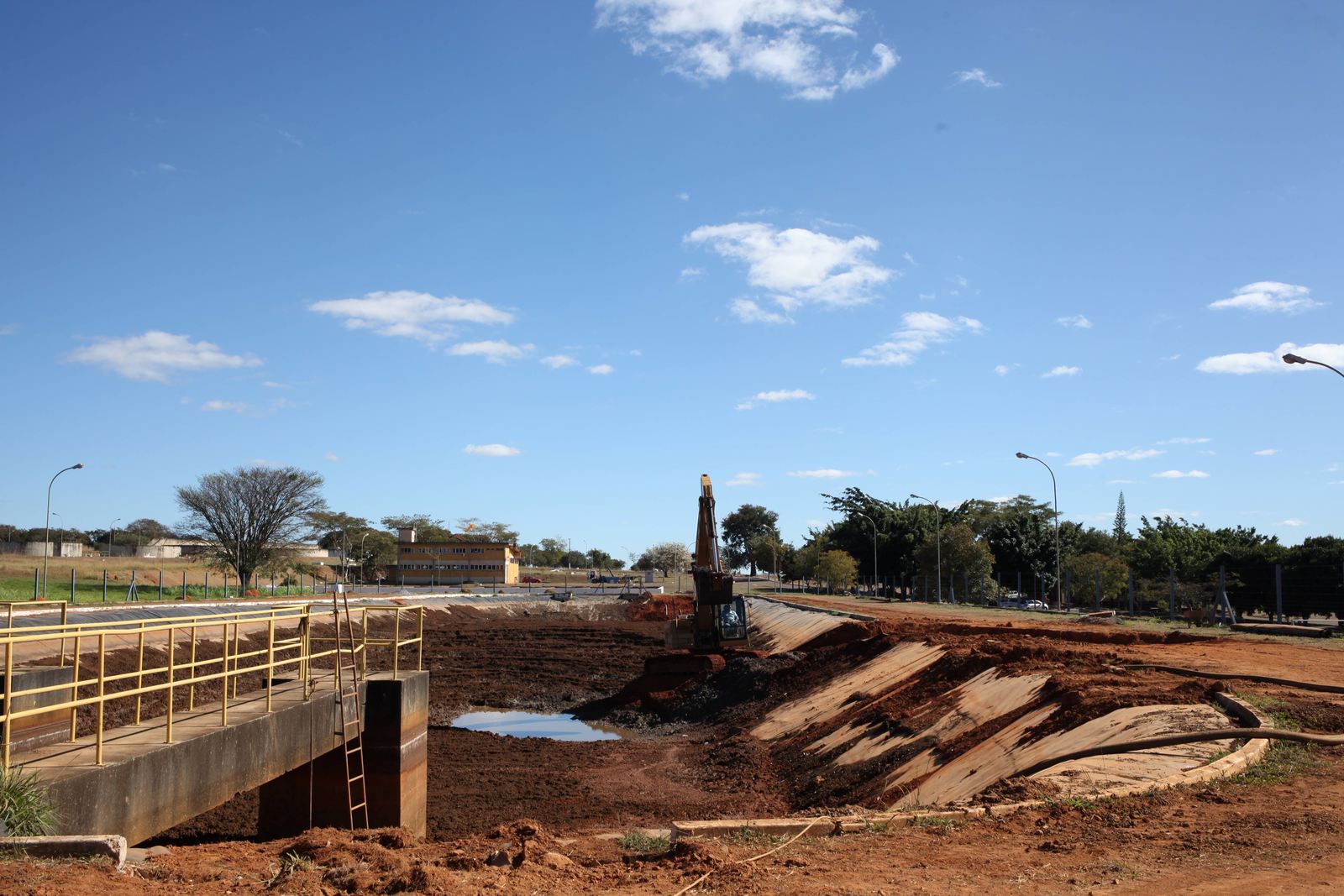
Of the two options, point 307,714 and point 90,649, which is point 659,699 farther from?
point 307,714

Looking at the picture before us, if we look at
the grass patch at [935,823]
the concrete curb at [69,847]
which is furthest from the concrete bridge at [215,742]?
the grass patch at [935,823]

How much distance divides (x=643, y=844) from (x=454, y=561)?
118 m

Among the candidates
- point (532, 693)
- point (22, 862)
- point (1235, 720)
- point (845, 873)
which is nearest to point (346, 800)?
point (22, 862)

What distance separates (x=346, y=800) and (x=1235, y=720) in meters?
12.6

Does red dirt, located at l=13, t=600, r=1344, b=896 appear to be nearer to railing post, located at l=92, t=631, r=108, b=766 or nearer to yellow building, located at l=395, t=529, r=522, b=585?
railing post, located at l=92, t=631, r=108, b=766

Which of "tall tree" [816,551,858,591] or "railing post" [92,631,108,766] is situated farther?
"tall tree" [816,551,858,591]

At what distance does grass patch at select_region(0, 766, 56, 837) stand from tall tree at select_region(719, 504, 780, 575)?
180100 mm

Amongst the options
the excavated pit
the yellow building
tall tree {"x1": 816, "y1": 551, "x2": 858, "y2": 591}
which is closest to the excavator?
the excavated pit

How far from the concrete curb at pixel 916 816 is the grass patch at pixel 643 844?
14 centimetres

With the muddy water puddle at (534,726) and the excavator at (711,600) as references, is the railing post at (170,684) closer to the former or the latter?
the muddy water puddle at (534,726)

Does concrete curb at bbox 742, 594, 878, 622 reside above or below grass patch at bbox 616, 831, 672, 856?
below

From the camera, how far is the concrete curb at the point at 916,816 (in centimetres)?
933

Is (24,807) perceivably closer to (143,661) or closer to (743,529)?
(143,661)

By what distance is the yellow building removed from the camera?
121m
